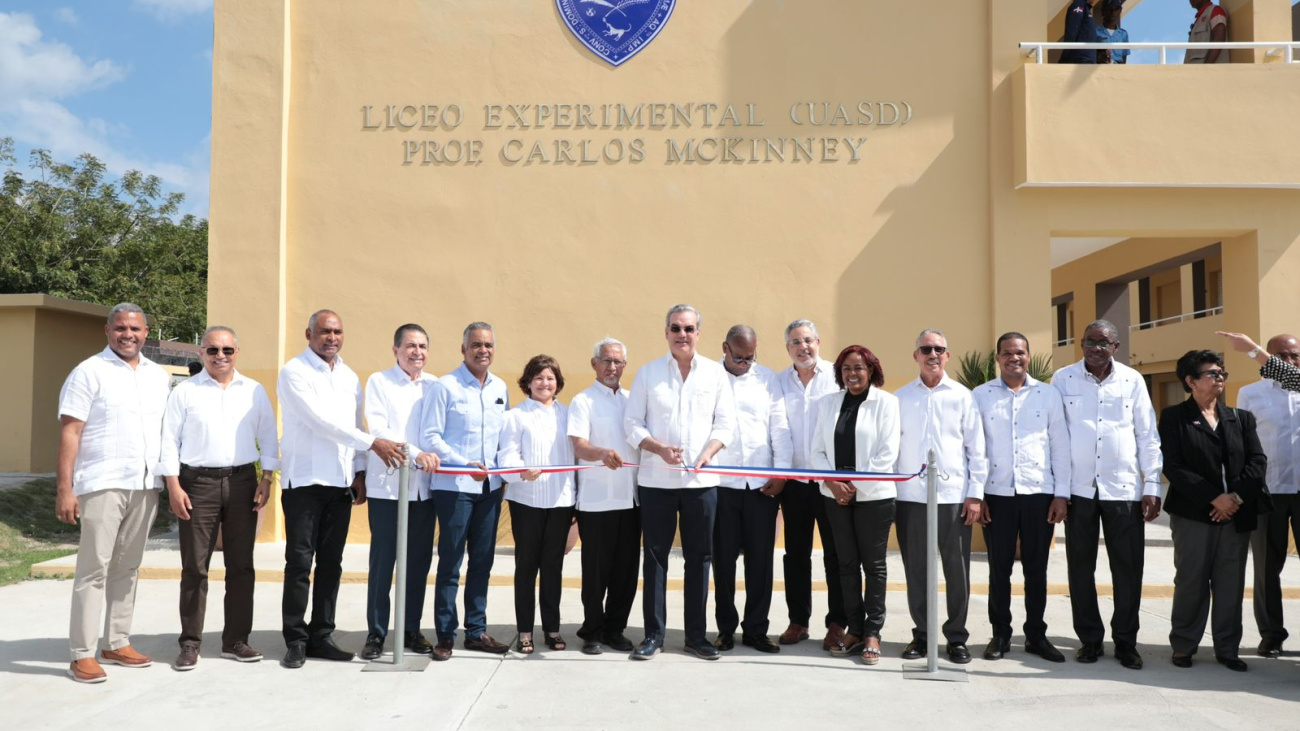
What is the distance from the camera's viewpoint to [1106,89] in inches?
399

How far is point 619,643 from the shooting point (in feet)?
20.5

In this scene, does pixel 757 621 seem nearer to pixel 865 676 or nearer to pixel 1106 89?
pixel 865 676

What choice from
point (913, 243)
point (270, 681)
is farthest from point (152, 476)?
point (913, 243)

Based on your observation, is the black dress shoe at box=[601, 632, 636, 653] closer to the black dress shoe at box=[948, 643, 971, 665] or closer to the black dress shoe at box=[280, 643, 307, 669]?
the black dress shoe at box=[280, 643, 307, 669]

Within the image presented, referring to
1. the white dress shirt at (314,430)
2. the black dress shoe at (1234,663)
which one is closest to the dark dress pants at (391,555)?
the white dress shirt at (314,430)

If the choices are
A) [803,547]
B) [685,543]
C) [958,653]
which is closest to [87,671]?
[685,543]

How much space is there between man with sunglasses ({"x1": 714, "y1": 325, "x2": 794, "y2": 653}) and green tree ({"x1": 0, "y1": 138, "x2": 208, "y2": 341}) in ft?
70.2

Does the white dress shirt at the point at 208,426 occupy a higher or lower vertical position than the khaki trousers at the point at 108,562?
higher

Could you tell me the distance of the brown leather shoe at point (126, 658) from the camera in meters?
5.77

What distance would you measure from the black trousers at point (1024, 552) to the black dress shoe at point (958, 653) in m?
0.27

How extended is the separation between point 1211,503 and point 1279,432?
0.85 meters

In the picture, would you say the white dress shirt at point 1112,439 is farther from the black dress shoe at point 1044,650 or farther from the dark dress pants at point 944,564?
the black dress shoe at point 1044,650

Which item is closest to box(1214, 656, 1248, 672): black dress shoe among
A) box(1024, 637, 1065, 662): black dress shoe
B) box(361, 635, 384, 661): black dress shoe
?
box(1024, 637, 1065, 662): black dress shoe

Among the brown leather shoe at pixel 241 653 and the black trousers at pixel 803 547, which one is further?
the black trousers at pixel 803 547
